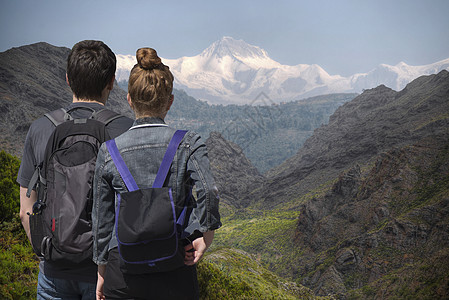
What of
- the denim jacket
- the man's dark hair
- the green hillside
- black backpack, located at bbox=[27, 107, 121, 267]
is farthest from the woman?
the green hillside

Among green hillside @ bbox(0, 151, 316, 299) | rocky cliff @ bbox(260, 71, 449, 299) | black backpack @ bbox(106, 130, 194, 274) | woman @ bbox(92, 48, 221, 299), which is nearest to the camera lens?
black backpack @ bbox(106, 130, 194, 274)

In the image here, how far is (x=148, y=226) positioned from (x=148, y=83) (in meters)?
1.41

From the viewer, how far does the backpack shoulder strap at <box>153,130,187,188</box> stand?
10.3 ft

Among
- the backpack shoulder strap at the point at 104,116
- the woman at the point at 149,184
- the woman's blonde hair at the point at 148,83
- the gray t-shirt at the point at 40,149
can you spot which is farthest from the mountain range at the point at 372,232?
the woman's blonde hair at the point at 148,83

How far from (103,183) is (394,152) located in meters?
102

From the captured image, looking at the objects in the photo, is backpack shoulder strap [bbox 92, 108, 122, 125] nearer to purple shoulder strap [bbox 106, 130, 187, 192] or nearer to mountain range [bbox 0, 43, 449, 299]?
purple shoulder strap [bbox 106, 130, 187, 192]

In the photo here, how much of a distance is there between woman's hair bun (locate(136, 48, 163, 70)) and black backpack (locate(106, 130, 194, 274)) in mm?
971

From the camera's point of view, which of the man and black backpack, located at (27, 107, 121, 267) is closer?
black backpack, located at (27, 107, 121, 267)

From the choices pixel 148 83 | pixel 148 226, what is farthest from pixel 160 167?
pixel 148 83

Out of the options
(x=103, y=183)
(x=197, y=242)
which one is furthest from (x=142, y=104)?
(x=197, y=242)

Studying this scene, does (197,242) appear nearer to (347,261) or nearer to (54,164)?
(54,164)

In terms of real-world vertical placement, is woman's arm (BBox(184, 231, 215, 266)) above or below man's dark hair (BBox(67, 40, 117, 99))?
below

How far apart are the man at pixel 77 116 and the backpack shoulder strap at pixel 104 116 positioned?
0.04 metres

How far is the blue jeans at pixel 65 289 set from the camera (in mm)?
3483
